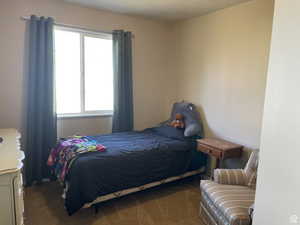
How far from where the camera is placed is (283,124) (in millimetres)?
1095

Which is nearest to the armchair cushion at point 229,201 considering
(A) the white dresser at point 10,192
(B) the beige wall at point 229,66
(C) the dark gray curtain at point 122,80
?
(B) the beige wall at point 229,66

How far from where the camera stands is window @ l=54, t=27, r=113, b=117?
3.24 m

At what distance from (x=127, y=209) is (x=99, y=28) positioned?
2.60m

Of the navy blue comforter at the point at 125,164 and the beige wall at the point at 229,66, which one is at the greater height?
the beige wall at the point at 229,66

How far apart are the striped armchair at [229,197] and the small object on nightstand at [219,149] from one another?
425 mm

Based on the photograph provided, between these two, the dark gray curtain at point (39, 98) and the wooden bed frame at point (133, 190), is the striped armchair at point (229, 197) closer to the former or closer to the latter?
the wooden bed frame at point (133, 190)

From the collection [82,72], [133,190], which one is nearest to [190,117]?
[133,190]

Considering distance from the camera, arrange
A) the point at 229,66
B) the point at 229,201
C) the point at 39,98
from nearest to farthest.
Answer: the point at 229,201 → the point at 39,98 → the point at 229,66

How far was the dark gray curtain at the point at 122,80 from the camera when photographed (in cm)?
352

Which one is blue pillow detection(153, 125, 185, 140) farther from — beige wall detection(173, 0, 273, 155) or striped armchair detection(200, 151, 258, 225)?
striped armchair detection(200, 151, 258, 225)

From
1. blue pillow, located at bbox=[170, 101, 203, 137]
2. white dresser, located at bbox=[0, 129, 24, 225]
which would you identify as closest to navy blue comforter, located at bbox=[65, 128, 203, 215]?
blue pillow, located at bbox=[170, 101, 203, 137]

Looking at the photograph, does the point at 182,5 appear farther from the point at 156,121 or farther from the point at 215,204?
the point at 215,204

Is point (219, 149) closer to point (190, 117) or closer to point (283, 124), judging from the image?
point (190, 117)

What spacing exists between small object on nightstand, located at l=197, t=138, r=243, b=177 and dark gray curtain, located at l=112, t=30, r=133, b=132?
127 cm
